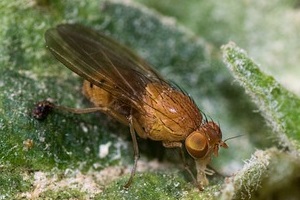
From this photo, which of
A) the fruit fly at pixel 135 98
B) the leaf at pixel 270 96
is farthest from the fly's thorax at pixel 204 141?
the leaf at pixel 270 96

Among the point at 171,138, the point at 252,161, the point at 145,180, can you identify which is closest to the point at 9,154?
the point at 145,180

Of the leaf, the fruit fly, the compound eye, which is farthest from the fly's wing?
the leaf

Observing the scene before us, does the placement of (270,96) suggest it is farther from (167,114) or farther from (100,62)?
(100,62)

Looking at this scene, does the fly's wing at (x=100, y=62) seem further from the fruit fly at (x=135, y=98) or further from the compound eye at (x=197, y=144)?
the compound eye at (x=197, y=144)

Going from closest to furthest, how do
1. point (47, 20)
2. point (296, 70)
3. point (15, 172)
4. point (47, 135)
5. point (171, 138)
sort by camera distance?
1. point (15, 172)
2. point (47, 135)
3. point (171, 138)
4. point (47, 20)
5. point (296, 70)

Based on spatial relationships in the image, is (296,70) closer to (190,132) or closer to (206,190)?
(190,132)

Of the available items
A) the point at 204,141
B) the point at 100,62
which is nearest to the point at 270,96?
the point at 204,141
